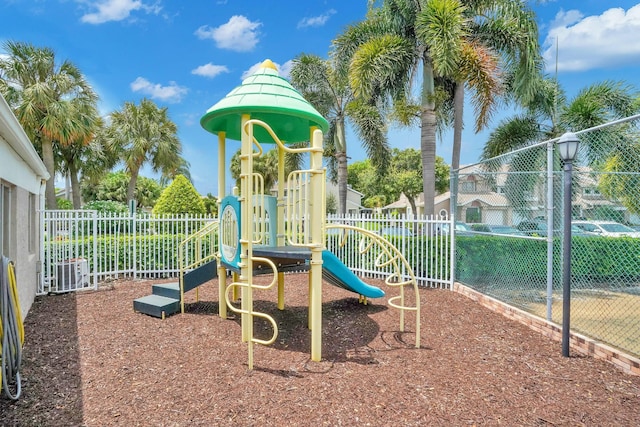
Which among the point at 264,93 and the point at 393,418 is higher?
the point at 264,93

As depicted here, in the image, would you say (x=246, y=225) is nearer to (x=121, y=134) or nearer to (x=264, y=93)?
(x=264, y=93)

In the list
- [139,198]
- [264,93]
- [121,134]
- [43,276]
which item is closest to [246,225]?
[264,93]

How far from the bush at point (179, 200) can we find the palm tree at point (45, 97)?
4.58m

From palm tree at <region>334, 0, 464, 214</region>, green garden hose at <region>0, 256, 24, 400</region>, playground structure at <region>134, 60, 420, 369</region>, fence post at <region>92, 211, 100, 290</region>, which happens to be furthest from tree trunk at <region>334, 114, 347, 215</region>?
green garden hose at <region>0, 256, 24, 400</region>

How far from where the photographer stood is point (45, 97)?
1441 centimetres

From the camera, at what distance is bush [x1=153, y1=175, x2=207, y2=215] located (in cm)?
1441

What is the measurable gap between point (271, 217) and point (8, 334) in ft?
10.7

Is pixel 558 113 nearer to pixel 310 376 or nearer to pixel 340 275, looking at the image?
pixel 340 275

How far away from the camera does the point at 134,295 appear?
7.78 metres

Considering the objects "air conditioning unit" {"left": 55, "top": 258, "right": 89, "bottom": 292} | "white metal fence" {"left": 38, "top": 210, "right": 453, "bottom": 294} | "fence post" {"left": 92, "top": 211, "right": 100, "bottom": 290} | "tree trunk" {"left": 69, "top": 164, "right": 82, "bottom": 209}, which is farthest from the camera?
"tree trunk" {"left": 69, "top": 164, "right": 82, "bottom": 209}

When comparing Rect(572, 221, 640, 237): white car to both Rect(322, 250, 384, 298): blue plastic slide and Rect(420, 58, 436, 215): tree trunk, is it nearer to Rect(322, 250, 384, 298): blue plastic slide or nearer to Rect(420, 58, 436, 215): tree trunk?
Rect(322, 250, 384, 298): blue plastic slide

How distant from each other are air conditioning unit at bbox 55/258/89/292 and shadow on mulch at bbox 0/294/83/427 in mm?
1892

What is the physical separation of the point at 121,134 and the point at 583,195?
2140 centimetres

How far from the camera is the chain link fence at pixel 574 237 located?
5570 mm
